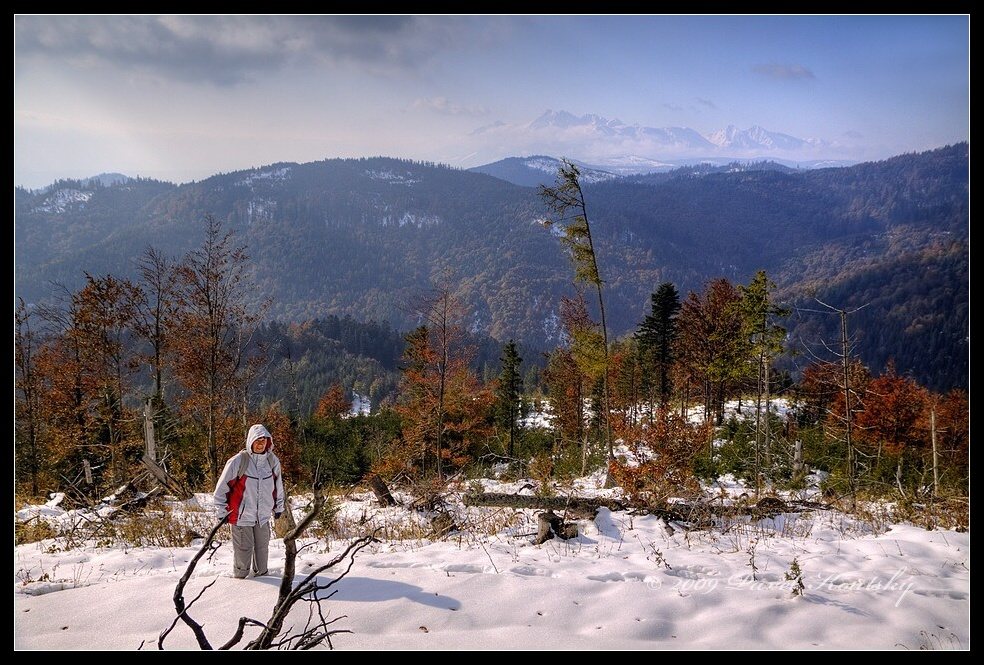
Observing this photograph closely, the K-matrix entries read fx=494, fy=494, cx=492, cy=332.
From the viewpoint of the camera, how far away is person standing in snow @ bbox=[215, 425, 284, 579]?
16.8 ft

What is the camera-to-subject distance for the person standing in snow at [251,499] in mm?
5117

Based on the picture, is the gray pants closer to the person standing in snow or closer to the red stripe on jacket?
the person standing in snow

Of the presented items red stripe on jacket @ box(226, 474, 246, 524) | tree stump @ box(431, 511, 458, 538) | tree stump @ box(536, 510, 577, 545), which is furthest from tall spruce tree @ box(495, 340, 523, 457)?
red stripe on jacket @ box(226, 474, 246, 524)

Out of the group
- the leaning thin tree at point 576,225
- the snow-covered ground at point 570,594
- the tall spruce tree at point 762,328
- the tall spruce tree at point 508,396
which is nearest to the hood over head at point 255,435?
the snow-covered ground at point 570,594

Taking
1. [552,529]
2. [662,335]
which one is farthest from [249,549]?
[662,335]

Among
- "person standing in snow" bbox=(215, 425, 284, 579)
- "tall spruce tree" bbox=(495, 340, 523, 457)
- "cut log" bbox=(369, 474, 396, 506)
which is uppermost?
→ "person standing in snow" bbox=(215, 425, 284, 579)

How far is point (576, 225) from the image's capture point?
46.7 feet

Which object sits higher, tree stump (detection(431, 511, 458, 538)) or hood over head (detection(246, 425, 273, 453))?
hood over head (detection(246, 425, 273, 453))

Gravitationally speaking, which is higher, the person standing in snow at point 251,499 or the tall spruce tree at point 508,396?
the person standing in snow at point 251,499

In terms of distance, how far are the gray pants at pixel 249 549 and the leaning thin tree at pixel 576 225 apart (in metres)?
9.92

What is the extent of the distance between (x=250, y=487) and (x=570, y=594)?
139 inches

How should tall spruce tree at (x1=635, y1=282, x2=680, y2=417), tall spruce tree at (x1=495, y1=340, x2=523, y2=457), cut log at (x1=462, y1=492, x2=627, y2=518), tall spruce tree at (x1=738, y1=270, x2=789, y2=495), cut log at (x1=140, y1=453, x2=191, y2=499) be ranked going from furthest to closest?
1. tall spruce tree at (x1=635, y1=282, x2=680, y2=417)
2. tall spruce tree at (x1=495, y1=340, x2=523, y2=457)
3. tall spruce tree at (x1=738, y1=270, x2=789, y2=495)
4. cut log at (x1=140, y1=453, x2=191, y2=499)
5. cut log at (x1=462, y1=492, x2=627, y2=518)

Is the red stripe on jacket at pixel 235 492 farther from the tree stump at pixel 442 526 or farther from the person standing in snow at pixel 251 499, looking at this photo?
the tree stump at pixel 442 526
